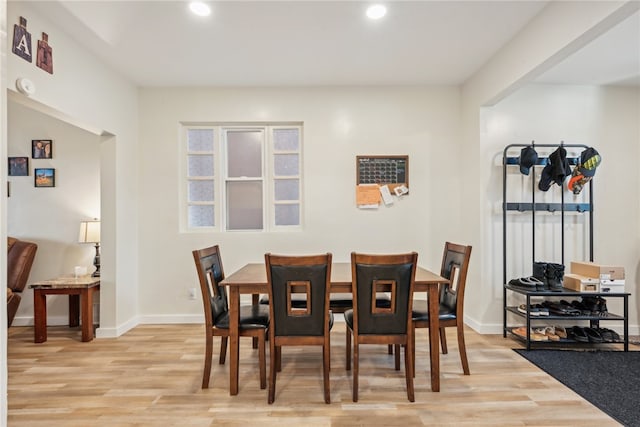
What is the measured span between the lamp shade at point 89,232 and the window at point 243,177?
85 cm

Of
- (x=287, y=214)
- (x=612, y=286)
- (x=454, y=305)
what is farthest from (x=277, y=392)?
(x=612, y=286)

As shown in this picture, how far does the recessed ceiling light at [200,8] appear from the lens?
242 cm

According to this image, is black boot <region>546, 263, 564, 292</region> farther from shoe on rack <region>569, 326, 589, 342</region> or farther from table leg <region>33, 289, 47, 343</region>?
table leg <region>33, 289, 47, 343</region>

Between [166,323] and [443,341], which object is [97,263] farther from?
[443,341]

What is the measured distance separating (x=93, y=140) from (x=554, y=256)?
16.6 ft

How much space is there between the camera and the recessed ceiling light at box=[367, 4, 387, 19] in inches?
96.8

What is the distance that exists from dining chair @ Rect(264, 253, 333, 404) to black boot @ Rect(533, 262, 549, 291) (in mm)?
2222

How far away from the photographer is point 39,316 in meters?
3.33

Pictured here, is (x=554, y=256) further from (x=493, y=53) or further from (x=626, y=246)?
(x=493, y=53)

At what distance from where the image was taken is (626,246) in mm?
3580

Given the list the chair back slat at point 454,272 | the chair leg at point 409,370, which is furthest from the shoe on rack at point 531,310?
the chair leg at point 409,370

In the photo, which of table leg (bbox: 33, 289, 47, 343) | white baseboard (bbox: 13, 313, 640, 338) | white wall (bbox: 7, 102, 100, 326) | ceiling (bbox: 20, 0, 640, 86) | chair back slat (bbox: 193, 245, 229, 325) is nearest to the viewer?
chair back slat (bbox: 193, 245, 229, 325)

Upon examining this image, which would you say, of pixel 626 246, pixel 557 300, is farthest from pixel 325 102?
pixel 626 246

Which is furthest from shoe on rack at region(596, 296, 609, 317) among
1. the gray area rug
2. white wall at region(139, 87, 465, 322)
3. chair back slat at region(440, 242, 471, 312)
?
chair back slat at region(440, 242, 471, 312)
